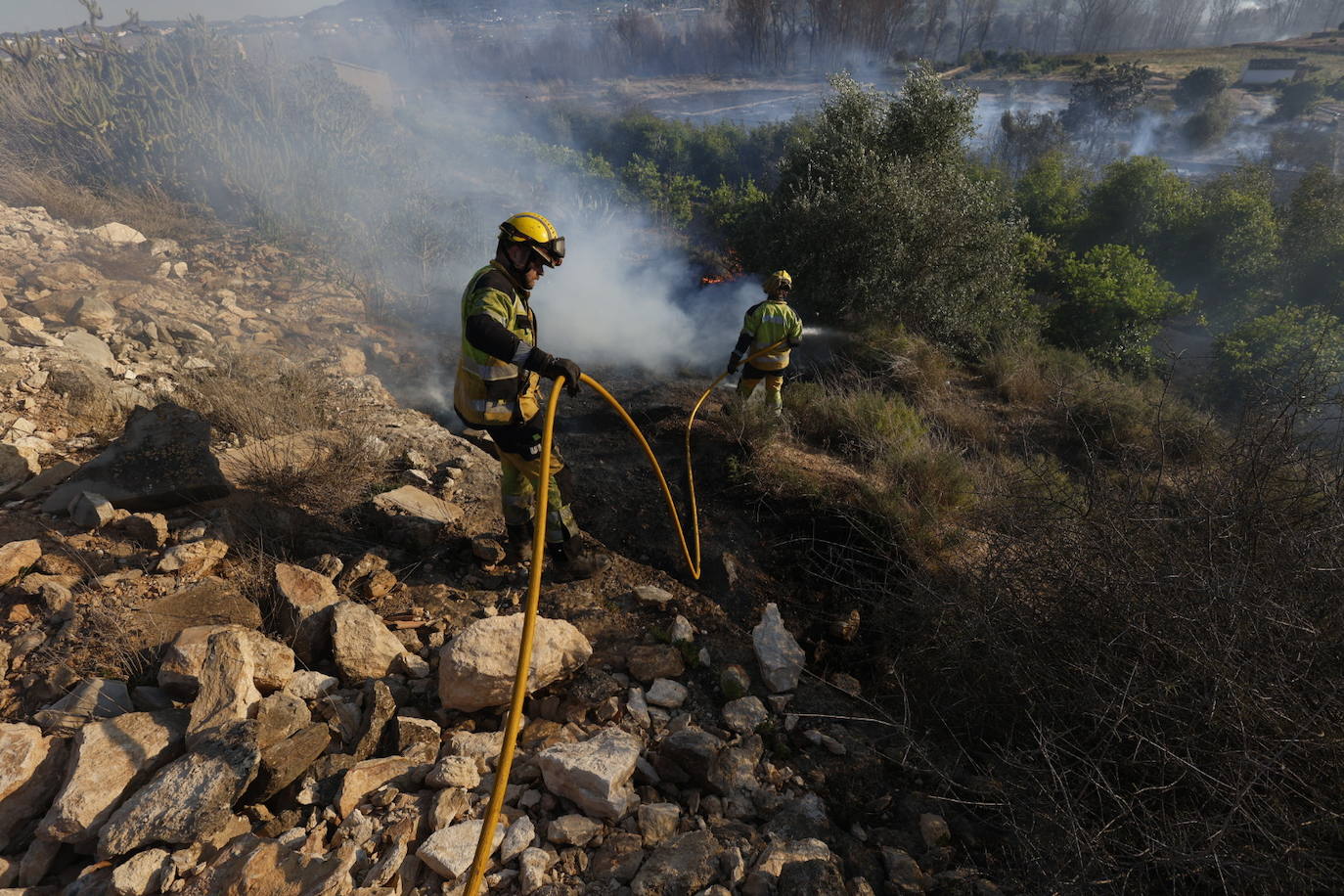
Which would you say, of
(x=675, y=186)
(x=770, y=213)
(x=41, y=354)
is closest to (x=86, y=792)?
(x=41, y=354)

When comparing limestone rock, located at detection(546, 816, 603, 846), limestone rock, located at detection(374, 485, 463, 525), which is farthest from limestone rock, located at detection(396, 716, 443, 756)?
limestone rock, located at detection(374, 485, 463, 525)

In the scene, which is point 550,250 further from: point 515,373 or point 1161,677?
point 1161,677

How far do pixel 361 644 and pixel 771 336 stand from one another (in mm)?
4007

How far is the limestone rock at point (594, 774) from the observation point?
204 centimetres

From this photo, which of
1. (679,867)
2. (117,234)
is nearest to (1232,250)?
(679,867)

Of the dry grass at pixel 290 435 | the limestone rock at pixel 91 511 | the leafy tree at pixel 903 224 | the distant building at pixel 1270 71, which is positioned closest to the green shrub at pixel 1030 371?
the leafy tree at pixel 903 224

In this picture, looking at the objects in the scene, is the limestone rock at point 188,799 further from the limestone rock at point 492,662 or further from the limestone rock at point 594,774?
the limestone rock at point 594,774

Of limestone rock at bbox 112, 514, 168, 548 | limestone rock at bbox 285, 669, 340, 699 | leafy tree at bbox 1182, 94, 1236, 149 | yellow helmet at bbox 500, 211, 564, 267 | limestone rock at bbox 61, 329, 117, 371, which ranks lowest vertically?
limestone rock at bbox 285, 669, 340, 699

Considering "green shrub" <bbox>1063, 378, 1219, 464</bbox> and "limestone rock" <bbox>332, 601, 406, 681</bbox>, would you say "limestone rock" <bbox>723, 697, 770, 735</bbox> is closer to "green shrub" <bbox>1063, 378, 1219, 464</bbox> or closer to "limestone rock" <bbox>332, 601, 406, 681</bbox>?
"limestone rock" <bbox>332, 601, 406, 681</bbox>

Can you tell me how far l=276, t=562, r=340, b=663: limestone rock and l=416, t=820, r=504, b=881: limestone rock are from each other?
105cm

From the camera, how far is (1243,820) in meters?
1.80

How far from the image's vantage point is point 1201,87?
3681 centimetres

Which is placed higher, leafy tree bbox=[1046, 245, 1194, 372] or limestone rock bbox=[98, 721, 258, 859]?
limestone rock bbox=[98, 721, 258, 859]

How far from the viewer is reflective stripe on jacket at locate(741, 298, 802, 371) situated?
5289mm
